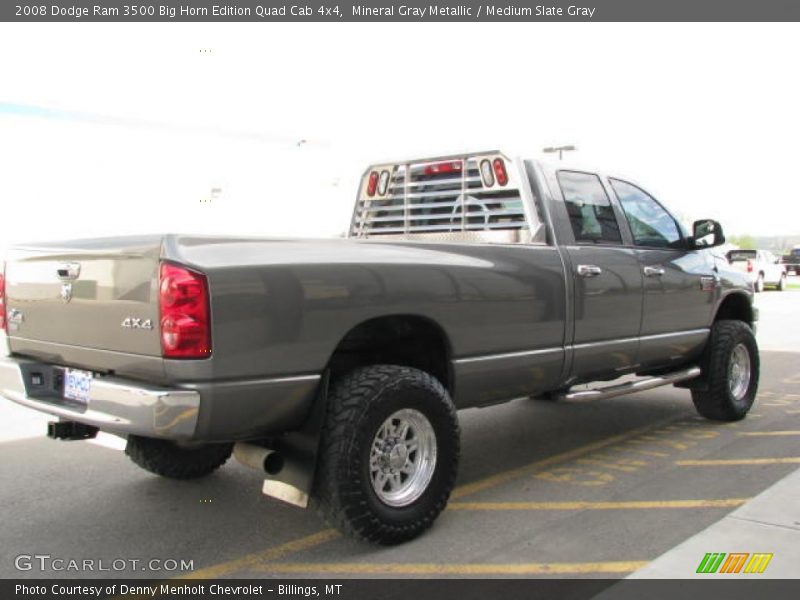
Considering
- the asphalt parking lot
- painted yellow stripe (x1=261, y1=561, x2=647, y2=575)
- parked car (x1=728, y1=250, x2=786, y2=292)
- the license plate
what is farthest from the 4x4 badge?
parked car (x1=728, y1=250, x2=786, y2=292)

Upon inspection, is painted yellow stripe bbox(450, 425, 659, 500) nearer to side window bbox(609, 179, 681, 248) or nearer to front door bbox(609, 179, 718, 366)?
front door bbox(609, 179, 718, 366)

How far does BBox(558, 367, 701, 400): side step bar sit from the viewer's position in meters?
4.96

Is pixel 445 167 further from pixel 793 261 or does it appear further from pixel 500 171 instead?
pixel 793 261

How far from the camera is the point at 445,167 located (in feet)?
17.7

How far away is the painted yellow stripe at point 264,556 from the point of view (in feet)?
11.4

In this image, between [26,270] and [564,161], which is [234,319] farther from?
[564,161]

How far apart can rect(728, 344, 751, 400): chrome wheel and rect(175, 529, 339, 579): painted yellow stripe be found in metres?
4.04

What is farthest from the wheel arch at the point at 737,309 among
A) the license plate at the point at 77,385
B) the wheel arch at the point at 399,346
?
the license plate at the point at 77,385

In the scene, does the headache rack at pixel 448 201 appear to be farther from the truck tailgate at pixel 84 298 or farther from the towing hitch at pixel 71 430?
the towing hitch at pixel 71 430

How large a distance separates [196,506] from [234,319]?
1.72 m

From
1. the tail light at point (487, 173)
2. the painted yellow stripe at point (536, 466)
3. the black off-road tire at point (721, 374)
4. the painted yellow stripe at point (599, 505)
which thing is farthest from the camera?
the black off-road tire at point (721, 374)

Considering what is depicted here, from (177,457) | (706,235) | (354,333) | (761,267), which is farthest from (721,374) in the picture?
(761,267)

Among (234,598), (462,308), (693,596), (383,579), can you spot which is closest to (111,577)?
(234,598)

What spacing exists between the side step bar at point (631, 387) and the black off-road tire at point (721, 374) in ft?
0.54
